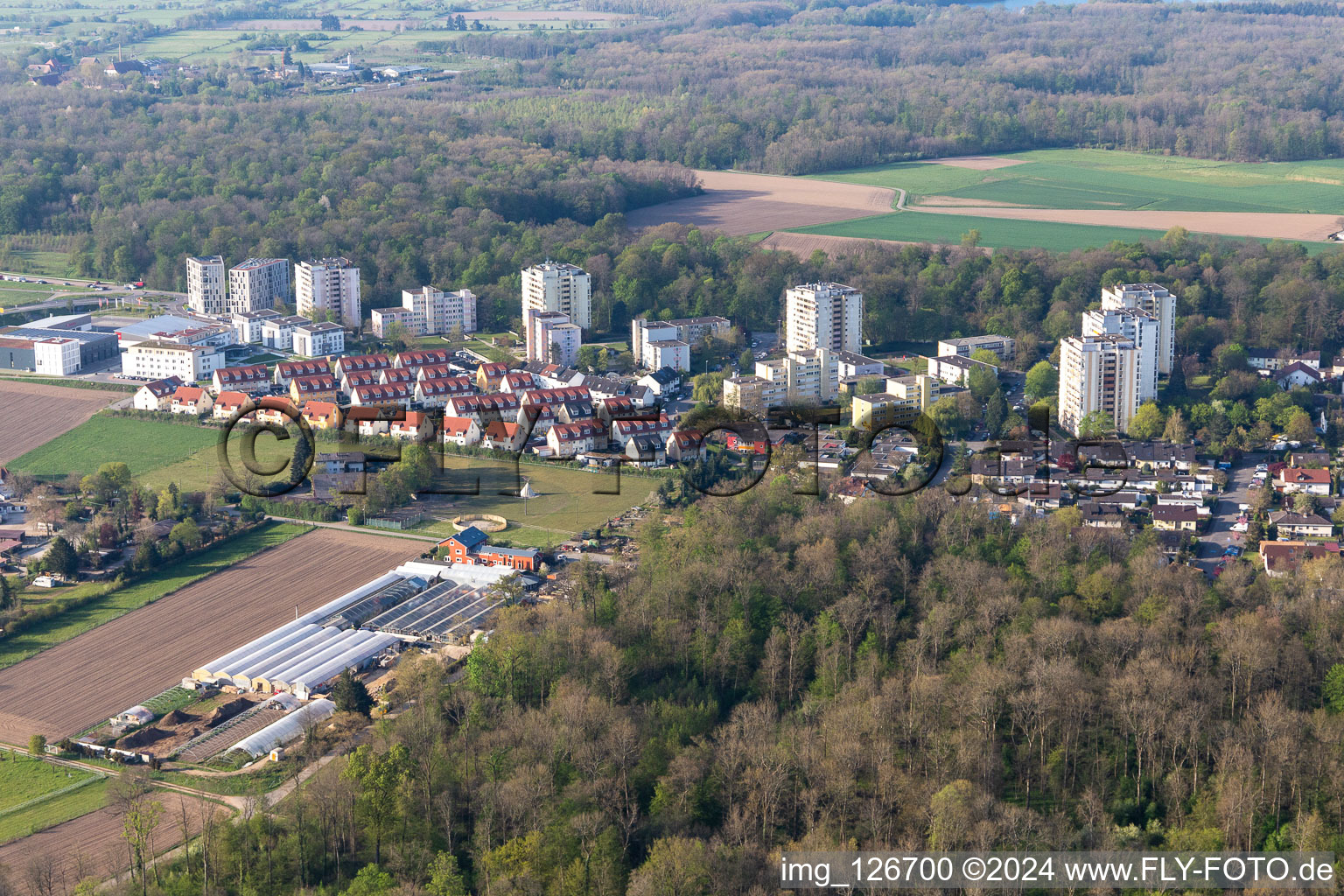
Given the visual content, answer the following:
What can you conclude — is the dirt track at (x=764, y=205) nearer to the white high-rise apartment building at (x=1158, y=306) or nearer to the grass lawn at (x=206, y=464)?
the white high-rise apartment building at (x=1158, y=306)

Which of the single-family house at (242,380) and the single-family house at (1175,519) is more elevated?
the single-family house at (242,380)

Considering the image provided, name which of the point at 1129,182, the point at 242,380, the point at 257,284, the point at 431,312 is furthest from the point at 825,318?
the point at 1129,182

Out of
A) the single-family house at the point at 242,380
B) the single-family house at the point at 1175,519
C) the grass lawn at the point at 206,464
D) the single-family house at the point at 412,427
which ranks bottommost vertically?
the single-family house at the point at 1175,519

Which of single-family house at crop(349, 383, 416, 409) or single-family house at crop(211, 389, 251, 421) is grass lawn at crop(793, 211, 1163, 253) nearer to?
single-family house at crop(349, 383, 416, 409)

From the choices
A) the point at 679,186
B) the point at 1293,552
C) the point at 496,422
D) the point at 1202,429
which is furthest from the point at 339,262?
the point at 1293,552

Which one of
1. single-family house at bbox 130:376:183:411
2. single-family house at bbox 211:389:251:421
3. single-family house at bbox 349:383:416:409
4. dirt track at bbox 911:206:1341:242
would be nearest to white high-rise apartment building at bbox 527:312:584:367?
single-family house at bbox 349:383:416:409

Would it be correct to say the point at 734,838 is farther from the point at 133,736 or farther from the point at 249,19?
the point at 249,19

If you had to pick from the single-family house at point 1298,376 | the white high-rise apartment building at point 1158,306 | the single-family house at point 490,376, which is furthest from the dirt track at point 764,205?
the single-family house at point 1298,376
